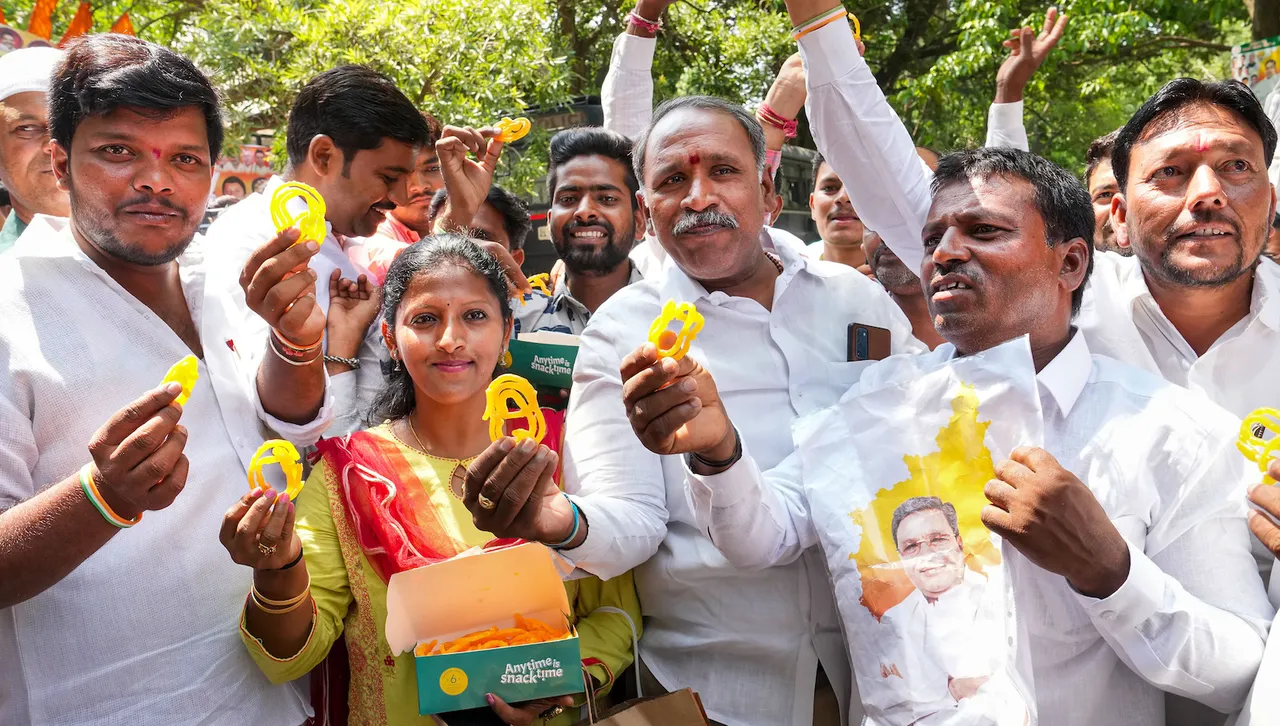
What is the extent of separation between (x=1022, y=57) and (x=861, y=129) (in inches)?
56.2

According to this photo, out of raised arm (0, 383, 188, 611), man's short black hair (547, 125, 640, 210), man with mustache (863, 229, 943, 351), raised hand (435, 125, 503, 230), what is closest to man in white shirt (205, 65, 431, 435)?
raised hand (435, 125, 503, 230)

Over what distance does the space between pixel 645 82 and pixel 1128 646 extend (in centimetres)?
317

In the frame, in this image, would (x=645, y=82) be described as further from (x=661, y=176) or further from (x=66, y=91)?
(x=66, y=91)

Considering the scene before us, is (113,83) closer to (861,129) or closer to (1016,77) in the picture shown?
(861,129)

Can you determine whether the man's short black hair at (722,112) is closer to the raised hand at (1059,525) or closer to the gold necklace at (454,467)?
the gold necklace at (454,467)

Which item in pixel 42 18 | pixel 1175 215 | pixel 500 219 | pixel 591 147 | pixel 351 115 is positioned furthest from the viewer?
pixel 42 18

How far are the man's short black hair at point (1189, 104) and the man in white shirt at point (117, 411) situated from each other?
229 centimetres

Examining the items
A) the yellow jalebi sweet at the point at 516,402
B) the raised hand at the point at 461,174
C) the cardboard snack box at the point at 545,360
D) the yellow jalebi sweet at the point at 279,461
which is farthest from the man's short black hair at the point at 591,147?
the yellow jalebi sweet at the point at 279,461

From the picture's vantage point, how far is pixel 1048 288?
2465 millimetres

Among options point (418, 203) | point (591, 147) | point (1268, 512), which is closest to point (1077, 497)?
point (1268, 512)

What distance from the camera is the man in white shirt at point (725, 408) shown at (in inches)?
95.9

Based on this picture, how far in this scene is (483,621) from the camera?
2.37m

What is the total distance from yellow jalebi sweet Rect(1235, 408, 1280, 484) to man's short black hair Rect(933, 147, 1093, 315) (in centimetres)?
67

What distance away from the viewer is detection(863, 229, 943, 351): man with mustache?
3600 mm
